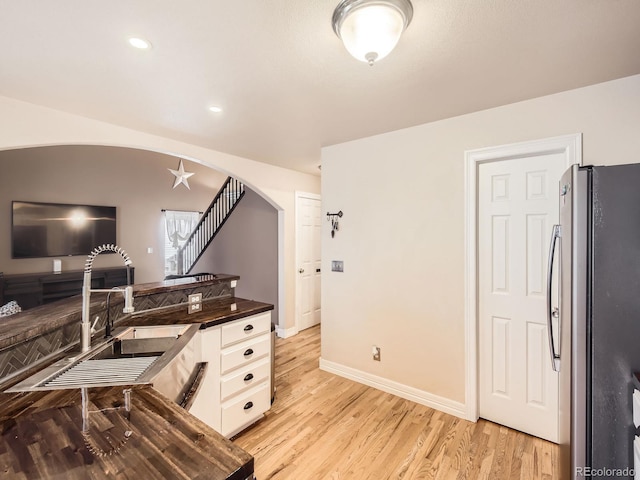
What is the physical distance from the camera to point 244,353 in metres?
2.27

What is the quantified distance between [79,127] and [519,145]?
3.34 metres

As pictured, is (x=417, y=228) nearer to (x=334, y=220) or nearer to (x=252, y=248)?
(x=334, y=220)

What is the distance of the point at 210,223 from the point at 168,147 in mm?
3101

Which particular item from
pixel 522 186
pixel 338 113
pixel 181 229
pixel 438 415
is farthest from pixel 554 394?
pixel 181 229

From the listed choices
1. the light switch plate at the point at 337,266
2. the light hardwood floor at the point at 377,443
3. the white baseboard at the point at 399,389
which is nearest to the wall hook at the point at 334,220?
the light switch plate at the point at 337,266

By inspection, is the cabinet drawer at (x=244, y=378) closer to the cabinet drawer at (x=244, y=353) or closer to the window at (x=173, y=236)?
the cabinet drawer at (x=244, y=353)

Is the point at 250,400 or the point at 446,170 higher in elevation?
the point at 446,170

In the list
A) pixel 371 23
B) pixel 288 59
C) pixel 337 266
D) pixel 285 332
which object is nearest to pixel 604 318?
pixel 371 23

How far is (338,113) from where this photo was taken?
2404 millimetres

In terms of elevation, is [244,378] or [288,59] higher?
[288,59]

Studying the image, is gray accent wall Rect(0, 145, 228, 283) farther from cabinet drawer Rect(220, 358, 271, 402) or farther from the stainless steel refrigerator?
the stainless steel refrigerator

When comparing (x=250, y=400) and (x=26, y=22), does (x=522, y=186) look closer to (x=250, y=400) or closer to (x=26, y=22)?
(x=250, y=400)

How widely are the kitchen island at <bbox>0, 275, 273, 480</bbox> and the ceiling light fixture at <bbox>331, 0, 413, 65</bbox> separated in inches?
59.7

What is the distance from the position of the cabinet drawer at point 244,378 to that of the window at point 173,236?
5126 millimetres
